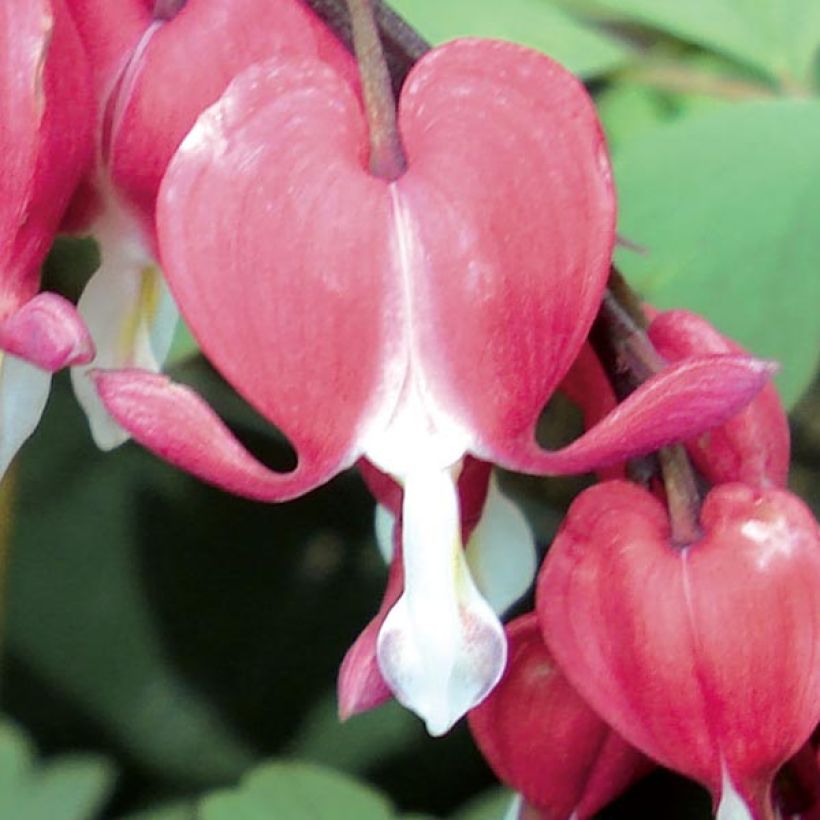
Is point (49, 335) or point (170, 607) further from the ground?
point (49, 335)

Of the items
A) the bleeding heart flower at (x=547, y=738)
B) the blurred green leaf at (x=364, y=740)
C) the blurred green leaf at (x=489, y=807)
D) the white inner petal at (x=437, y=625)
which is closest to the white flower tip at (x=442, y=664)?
the white inner petal at (x=437, y=625)

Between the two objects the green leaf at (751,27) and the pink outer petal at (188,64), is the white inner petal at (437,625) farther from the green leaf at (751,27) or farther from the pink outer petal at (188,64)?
the green leaf at (751,27)

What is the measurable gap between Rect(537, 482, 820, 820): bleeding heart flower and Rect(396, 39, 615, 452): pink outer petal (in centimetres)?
7

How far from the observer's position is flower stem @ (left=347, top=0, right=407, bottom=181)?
42 cm

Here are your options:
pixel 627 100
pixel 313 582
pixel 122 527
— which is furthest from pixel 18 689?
pixel 627 100

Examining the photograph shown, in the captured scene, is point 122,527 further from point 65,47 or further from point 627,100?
point 65,47

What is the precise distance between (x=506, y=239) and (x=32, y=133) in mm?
139

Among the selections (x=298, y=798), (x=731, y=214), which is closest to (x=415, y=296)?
(x=731, y=214)

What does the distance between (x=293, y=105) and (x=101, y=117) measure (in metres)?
0.09

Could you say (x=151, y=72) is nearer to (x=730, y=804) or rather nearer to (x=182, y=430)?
(x=182, y=430)

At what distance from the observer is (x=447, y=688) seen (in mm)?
422

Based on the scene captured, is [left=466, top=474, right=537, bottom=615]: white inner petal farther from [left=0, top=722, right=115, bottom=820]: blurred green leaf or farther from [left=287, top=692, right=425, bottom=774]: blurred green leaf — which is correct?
[left=287, top=692, right=425, bottom=774]: blurred green leaf

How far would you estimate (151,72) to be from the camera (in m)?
0.46

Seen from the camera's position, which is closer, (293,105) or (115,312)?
(293,105)
